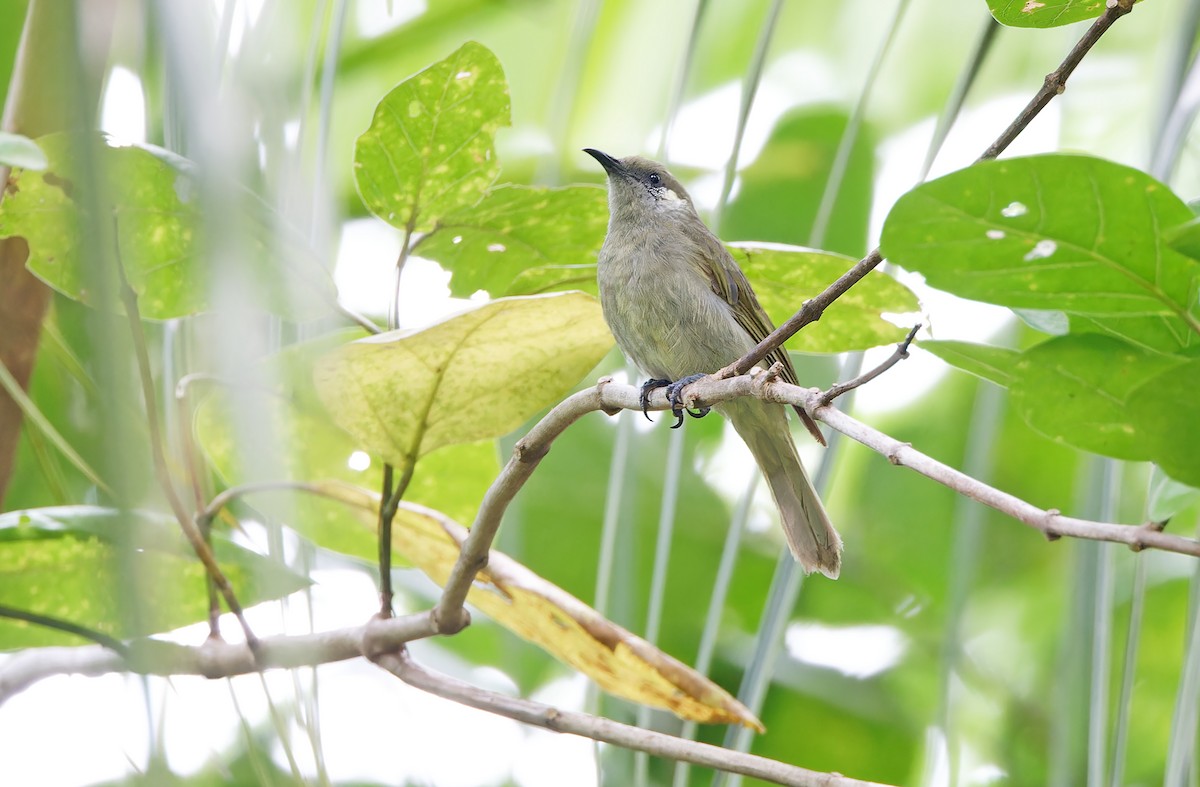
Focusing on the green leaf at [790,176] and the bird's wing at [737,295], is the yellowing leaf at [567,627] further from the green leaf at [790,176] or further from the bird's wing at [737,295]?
the green leaf at [790,176]

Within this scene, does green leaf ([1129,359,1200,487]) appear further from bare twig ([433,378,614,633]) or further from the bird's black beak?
the bird's black beak

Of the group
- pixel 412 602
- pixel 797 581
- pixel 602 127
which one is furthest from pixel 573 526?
pixel 602 127

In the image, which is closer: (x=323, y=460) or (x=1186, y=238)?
(x=1186, y=238)

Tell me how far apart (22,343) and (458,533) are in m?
0.59

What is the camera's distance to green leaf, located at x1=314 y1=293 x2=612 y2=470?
3.92 ft

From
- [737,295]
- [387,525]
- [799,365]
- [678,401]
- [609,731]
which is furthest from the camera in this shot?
[799,365]

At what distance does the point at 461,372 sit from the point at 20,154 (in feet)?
1.66

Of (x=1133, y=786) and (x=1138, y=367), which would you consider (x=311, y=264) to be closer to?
(x=1138, y=367)

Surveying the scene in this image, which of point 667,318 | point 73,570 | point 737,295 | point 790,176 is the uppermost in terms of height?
point 790,176

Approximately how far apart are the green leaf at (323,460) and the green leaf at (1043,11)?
0.77 metres

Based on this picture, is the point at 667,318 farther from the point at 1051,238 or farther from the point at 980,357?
the point at 1051,238

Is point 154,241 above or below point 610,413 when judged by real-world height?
above

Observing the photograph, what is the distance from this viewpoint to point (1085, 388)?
89 centimetres

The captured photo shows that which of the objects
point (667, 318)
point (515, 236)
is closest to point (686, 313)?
point (667, 318)
